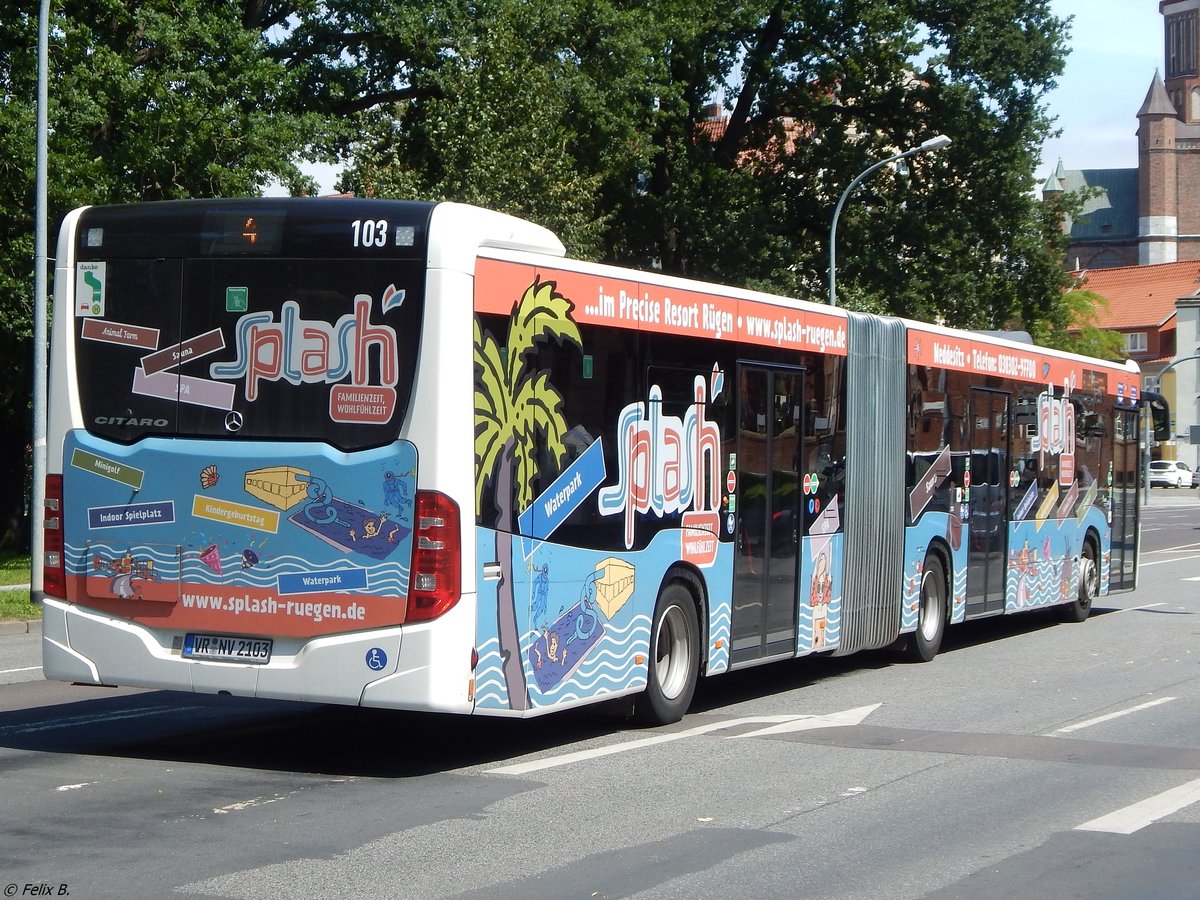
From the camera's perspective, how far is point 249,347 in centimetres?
859

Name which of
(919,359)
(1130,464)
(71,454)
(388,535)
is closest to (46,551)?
(71,454)

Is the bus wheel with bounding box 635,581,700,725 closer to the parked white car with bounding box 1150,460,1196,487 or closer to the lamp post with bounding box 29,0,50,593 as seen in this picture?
the lamp post with bounding box 29,0,50,593

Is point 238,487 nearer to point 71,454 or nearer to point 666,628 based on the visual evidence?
point 71,454

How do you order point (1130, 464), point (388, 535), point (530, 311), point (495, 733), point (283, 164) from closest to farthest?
point (388, 535), point (530, 311), point (495, 733), point (1130, 464), point (283, 164)

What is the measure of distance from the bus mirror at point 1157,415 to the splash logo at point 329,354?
1483cm

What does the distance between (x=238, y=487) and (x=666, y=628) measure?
10.3 ft

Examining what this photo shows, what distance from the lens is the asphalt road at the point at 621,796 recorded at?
6352 millimetres

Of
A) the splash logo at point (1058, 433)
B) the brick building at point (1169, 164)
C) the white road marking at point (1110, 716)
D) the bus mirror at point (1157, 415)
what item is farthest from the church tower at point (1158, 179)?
the white road marking at point (1110, 716)

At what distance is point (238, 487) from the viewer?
337 inches

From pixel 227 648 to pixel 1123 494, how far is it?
564 inches

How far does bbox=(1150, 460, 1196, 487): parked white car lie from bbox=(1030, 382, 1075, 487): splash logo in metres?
75.5

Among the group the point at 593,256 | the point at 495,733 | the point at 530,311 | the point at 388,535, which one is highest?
the point at 593,256

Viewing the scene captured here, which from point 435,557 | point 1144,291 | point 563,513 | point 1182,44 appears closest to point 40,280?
point 563,513

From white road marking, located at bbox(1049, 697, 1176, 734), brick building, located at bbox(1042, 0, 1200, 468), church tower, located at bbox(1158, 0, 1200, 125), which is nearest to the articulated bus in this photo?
white road marking, located at bbox(1049, 697, 1176, 734)
